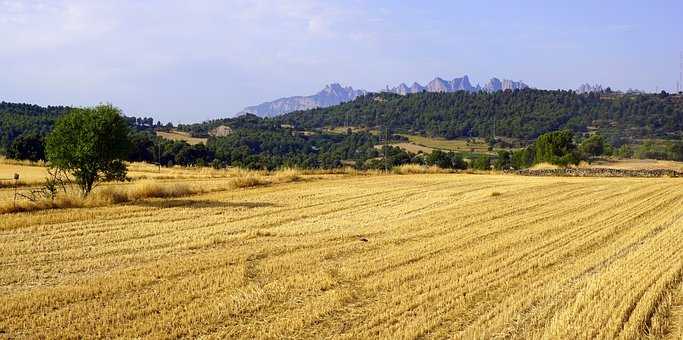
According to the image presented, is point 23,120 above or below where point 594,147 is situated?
above

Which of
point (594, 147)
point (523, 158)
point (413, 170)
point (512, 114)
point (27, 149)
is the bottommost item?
point (413, 170)

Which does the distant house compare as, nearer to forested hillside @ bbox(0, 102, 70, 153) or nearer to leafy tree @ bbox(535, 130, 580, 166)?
forested hillside @ bbox(0, 102, 70, 153)

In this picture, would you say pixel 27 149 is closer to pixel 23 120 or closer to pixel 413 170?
pixel 23 120

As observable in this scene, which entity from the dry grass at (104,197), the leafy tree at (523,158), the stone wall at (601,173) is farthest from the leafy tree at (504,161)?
the dry grass at (104,197)

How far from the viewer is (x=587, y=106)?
138750mm

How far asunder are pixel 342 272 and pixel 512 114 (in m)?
135

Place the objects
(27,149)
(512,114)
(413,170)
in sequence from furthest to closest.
Result: (512,114) → (27,149) → (413,170)

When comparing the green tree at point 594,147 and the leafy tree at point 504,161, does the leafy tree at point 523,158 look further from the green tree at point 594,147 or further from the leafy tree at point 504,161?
the green tree at point 594,147

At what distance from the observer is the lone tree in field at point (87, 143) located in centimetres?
2348

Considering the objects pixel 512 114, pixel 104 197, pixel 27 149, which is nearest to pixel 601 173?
pixel 104 197

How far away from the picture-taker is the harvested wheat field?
8.31 meters

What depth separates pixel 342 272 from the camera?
11.4 m

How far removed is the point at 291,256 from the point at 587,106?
454 ft

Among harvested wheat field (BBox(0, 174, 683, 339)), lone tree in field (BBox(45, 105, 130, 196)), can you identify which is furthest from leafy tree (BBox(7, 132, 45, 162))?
harvested wheat field (BBox(0, 174, 683, 339))
